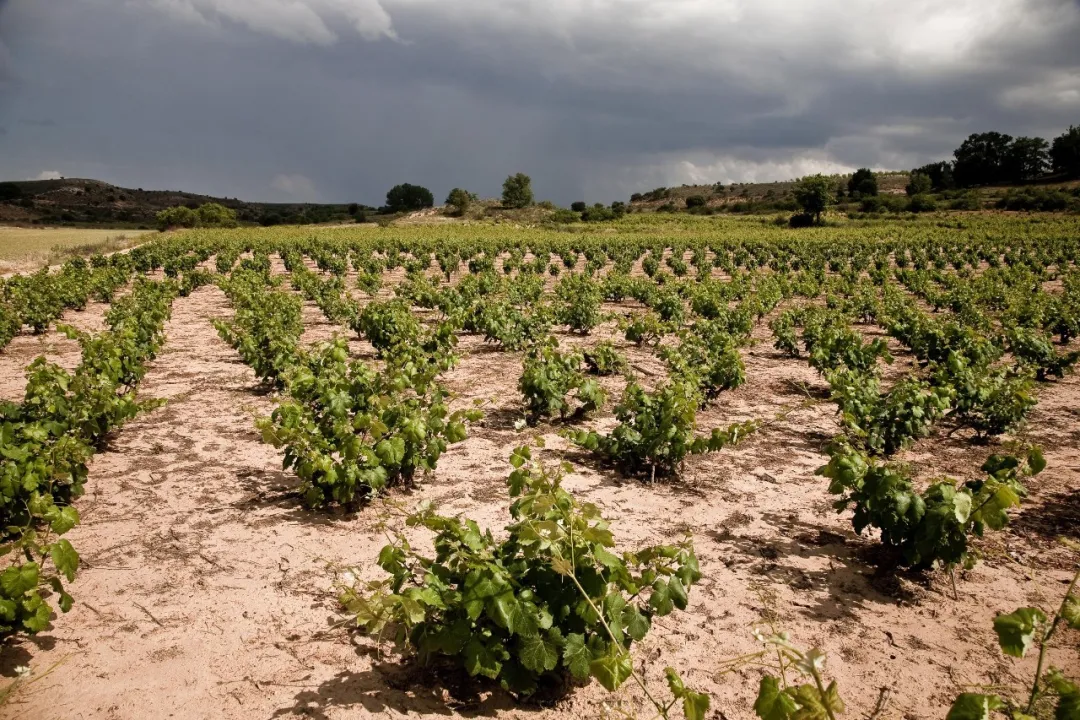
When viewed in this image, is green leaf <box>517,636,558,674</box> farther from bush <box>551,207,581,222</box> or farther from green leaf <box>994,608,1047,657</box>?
bush <box>551,207,581,222</box>

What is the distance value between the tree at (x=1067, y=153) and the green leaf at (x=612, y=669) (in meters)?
106

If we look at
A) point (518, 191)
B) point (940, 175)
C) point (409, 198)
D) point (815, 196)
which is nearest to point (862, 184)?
point (940, 175)

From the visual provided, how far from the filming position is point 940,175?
92.6 meters

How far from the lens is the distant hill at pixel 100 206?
274 feet

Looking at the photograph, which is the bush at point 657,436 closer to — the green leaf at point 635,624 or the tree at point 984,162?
the green leaf at point 635,624

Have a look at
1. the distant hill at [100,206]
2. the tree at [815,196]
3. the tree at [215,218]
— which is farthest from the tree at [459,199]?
the tree at [815,196]

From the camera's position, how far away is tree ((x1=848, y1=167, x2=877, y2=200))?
84800mm

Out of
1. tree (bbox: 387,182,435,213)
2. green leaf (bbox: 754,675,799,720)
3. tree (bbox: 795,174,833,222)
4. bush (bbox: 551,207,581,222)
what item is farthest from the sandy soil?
tree (bbox: 387,182,435,213)

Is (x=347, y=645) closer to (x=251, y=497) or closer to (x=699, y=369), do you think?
(x=251, y=497)

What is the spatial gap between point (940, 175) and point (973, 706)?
111 m

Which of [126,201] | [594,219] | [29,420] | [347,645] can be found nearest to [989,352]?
[347,645]

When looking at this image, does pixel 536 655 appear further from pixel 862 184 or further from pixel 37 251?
pixel 862 184

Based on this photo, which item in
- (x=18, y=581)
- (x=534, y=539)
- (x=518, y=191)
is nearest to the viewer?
(x=534, y=539)

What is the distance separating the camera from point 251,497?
5.82 metres
